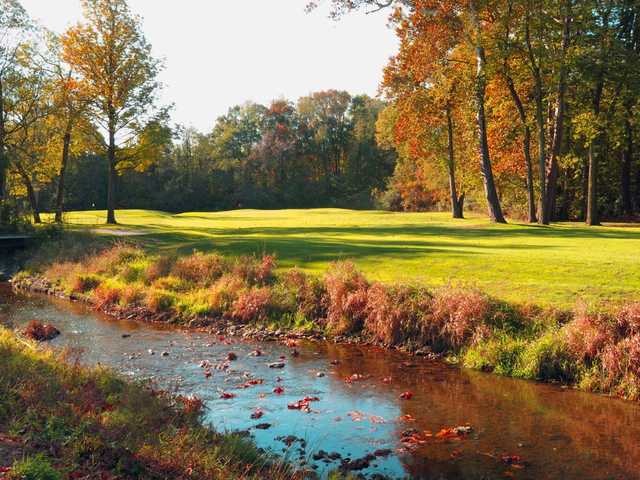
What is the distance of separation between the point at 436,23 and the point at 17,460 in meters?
31.7

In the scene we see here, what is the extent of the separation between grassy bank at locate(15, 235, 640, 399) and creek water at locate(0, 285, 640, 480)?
65cm

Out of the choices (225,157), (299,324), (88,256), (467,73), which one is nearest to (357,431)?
(299,324)

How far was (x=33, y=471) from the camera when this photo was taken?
18.8ft

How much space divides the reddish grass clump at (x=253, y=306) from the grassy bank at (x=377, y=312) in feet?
0.11

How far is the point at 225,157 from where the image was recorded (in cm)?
10694

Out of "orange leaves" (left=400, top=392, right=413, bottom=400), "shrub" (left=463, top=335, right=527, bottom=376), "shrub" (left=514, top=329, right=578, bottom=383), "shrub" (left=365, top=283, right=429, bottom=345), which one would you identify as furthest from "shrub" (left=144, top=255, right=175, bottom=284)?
"shrub" (left=514, top=329, right=578, bottom=383)

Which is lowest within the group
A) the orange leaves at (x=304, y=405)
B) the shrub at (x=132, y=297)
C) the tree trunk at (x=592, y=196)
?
the orange leaves at (x=304, y=405)

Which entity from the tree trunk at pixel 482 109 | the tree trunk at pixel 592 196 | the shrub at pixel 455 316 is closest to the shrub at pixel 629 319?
the shrub at pixel 455 316

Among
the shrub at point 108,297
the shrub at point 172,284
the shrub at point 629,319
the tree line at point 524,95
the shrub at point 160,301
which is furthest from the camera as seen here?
the tree line at point 524,95

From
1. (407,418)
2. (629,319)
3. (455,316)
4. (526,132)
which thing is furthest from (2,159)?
(629,319)

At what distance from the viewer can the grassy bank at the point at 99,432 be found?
6.57 m

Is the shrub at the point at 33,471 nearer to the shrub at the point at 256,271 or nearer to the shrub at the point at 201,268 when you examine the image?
the shrub at the point at 256,271

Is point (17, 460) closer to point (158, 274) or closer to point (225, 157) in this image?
point (158, 274)

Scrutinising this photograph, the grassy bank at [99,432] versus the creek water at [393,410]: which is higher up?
the grassy bank at [99,432]
